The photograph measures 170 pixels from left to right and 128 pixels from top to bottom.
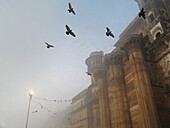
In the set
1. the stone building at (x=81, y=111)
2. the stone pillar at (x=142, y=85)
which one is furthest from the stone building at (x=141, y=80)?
the stone building at (x=81, y=111)

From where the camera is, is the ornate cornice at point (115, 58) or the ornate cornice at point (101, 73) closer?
the ornate cornice at point (115, 58)

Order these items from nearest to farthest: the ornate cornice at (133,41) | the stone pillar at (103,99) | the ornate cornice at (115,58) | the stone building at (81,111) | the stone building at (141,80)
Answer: the stone building at (141,80)
the ornate cornice at (133,41)
the stone pillar at (103,99)
the ornate cornice at (115,58)
the stone building at (81,111)

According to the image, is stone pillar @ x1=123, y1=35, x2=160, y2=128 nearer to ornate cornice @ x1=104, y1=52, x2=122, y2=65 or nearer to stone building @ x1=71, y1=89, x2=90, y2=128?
ornate cornice @ x1=104, y1=52, x2=122, y2=65

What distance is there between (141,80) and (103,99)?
963 centimetres

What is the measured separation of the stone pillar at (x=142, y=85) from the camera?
16.9 meters

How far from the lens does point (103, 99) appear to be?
26.9 metres

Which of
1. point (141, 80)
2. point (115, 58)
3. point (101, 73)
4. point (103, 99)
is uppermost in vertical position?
point (115, 58)

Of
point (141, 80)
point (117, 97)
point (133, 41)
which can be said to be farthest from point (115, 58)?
point (141, 80)

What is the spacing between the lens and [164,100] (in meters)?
20.5

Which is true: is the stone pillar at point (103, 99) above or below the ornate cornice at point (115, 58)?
below

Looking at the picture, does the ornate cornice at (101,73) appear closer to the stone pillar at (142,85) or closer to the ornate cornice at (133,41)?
the stone pillar at (142,85)

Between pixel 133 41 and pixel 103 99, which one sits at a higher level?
pixel 133 41

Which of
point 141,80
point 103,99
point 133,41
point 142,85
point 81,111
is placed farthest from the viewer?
point 81,111

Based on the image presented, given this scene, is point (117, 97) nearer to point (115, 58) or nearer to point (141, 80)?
point (141, 80)
